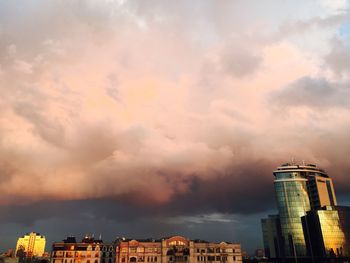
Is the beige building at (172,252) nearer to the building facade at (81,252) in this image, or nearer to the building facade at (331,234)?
the building facade at (81,252)

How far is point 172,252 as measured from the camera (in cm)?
16738

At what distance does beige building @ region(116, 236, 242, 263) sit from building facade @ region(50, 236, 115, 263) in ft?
42.8

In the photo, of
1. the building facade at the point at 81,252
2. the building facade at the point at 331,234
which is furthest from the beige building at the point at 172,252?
the building facade at the point at 331,234

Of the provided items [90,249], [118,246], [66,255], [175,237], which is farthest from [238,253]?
[66,255]

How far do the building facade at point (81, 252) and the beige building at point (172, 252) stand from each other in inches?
514

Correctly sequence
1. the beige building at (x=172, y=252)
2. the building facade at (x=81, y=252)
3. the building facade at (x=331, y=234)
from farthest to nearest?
1. the building facade at (x=331, y=234)
2. the building facade at (x=81, y=252)
3. the beige building at (x=172, y=252)

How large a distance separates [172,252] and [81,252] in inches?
2081

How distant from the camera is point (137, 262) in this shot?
16400cm

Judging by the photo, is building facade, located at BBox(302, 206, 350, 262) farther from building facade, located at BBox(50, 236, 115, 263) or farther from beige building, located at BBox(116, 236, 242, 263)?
building facade, located at BBox(50, 236, 115, 263)

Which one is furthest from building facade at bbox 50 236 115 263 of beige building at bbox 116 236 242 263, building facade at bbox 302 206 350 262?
building facade at bbox 302 206 350 262

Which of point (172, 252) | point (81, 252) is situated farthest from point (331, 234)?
point (81, 252)

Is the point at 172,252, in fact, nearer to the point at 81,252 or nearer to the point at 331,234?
the point at 81,252

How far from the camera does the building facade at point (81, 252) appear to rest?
17462cm

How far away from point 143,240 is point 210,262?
39.5 meters
